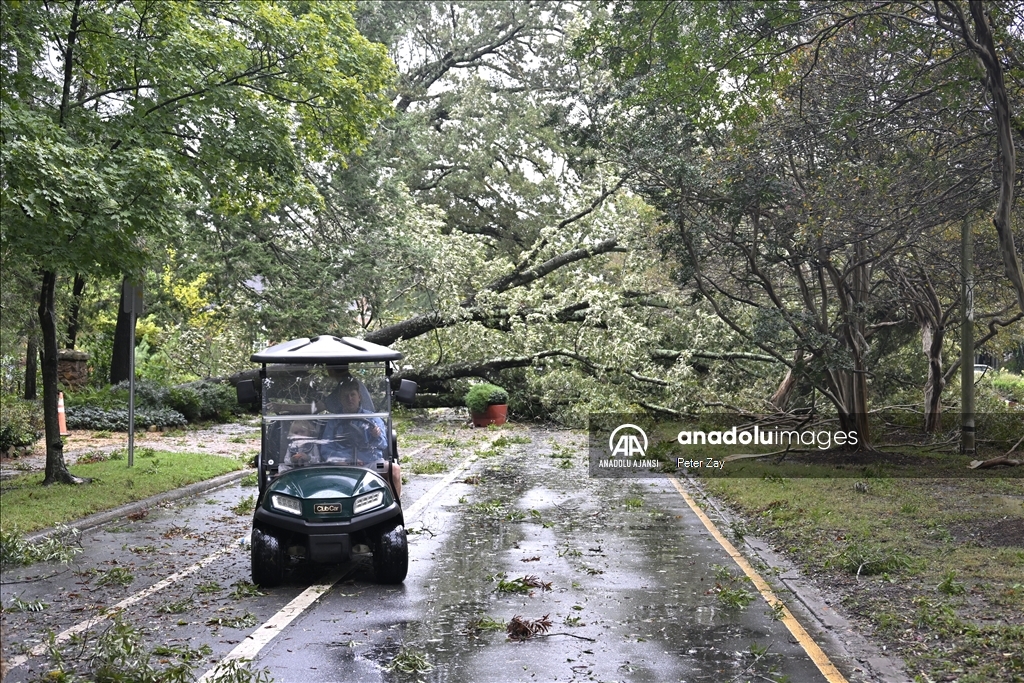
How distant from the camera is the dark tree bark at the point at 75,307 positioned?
89.0 feet

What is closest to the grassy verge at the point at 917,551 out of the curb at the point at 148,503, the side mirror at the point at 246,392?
the side mirror at the point at 246,392

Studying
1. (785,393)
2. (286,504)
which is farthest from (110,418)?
(286,504)

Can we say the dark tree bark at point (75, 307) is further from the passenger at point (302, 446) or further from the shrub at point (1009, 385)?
the shrub at point (1009, 385)

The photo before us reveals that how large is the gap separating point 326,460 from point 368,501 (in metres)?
0.72

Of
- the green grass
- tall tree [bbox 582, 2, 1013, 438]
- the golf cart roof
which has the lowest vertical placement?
the green grass

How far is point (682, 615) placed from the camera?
8.34 m

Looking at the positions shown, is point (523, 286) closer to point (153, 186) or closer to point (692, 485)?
point (692, 485)

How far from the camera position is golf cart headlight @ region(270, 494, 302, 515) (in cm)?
935

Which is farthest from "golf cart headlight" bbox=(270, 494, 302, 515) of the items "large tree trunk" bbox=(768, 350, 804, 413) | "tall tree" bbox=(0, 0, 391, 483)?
"large tree trunk" bbox=(768, 350, 804, 413)

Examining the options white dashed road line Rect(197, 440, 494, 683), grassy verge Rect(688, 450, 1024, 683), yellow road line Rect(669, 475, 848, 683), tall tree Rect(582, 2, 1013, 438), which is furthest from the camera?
tall tree Rect(582, 2, 1013, 438)

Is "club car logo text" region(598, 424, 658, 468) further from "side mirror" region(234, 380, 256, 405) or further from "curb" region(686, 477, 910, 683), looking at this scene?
"side mirror" region(234, 380, 256, 405)

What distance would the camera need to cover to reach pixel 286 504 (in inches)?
370

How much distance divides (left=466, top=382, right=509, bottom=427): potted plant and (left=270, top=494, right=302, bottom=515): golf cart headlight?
19.6m

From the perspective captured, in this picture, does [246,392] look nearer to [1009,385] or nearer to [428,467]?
[428,467]
